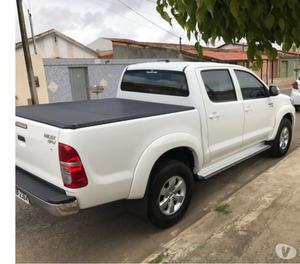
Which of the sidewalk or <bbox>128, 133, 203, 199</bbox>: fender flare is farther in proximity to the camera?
<bbox>128, 133, 203, 199</bbox>: fender flare

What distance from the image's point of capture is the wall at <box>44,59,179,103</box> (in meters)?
14.4

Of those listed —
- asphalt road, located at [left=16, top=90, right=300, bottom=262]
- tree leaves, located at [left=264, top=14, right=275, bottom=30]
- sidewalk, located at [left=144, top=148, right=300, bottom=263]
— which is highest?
tree leaves, located at [left=264, top=14, right=275, bottom=30]

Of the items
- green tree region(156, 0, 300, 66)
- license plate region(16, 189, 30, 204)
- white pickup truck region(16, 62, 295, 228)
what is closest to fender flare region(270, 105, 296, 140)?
white pickup truck region(16, 62, 295, 228)

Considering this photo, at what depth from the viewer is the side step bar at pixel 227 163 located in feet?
13.4

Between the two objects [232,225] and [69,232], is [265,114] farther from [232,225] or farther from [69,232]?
[69,232]

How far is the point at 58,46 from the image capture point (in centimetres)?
3344

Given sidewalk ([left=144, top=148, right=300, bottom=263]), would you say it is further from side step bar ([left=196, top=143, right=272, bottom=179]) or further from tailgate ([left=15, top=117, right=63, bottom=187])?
tailgate ([left=15, top=117, right=63, bottom=187])

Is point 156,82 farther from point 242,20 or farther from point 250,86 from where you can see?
point 242,20

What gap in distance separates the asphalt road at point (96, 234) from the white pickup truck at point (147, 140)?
27 cm

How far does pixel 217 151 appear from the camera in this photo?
4.26m

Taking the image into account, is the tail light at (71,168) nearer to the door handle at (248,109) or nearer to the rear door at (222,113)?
the rear door at (222,113)

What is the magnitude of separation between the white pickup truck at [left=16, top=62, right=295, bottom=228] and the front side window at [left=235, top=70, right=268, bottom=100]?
2cm

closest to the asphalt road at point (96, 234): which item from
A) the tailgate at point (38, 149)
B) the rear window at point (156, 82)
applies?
the tailgate at point (38, 149)

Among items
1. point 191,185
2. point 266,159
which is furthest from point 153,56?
point 191,185
